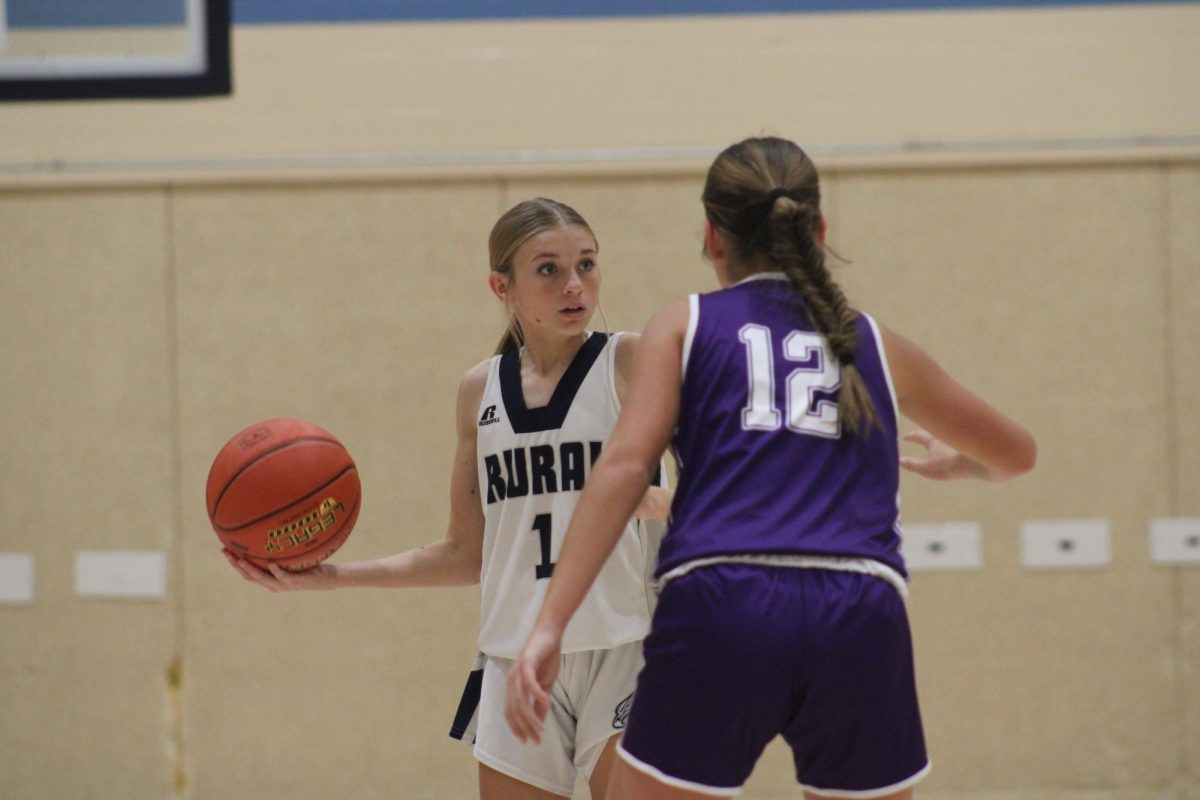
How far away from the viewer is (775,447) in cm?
197

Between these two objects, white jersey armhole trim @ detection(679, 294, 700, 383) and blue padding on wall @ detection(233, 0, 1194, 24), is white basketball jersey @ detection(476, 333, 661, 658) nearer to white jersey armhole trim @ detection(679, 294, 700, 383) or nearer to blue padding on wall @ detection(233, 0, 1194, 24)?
white jersey armhole trim @ detection(679, 294, 700, 383)

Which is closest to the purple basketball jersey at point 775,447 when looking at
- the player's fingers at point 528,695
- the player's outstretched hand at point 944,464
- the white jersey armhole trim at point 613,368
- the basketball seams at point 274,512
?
the player's fingers at point 528,695

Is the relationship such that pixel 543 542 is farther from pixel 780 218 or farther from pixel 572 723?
pixel 780 218

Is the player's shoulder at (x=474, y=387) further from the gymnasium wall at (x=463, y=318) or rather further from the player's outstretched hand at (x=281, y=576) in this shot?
the gymnasium wall at (x=463, y=318)

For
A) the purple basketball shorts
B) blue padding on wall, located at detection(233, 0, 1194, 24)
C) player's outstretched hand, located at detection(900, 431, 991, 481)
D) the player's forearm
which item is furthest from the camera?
blue padding on wall, located at detection(233, 0, 1194, 24)

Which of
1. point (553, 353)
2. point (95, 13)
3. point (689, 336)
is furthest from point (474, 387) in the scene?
point (95, 13)

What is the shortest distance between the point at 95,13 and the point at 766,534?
429 cm

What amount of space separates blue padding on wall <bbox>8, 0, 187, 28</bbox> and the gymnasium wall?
28 centimetres

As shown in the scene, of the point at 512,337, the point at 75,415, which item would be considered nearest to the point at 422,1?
the point at 75,415

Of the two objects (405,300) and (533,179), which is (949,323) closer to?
(533,179)

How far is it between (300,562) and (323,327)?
2.50 metres

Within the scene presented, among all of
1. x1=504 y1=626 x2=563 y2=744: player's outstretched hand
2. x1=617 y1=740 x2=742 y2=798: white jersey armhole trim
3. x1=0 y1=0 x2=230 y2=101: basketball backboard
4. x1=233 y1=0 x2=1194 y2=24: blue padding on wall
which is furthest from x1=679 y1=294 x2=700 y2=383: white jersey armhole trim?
x1=0 y1=0 x2=230 y2=101: basketball backboard

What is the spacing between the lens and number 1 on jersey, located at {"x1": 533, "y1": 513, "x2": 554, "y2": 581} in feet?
8.59

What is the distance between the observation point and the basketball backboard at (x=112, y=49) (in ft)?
16.6
